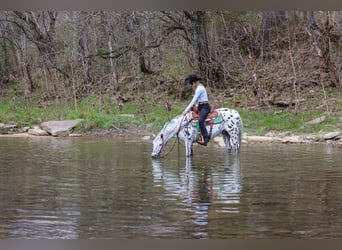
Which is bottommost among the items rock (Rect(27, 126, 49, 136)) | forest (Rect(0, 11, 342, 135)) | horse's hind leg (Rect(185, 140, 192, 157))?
horse's hind leg (Rect(185, 140, 192, 157))

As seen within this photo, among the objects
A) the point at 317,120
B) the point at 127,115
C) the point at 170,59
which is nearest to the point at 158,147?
the point at 317,120

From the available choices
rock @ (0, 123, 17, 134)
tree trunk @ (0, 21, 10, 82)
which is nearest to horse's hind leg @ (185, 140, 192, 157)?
rock @ (0, 123, 17, 134)

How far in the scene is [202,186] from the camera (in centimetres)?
699

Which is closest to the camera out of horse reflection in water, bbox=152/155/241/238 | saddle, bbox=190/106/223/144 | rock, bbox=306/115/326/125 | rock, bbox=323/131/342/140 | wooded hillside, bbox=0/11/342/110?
horse reflection in water, bbox=152/155/241/238

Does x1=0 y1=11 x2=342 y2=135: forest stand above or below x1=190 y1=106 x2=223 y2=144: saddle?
above

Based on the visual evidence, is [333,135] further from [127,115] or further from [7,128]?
[7,128]

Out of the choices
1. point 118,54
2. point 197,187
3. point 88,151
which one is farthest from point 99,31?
point 197,187

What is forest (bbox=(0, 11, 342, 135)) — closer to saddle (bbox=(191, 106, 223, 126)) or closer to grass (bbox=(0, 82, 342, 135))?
grass (bbox=(0, 82, 342, 135))

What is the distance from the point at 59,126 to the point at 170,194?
739cm

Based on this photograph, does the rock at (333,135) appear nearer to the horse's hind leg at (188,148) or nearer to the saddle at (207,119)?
the saddle at (207,119)

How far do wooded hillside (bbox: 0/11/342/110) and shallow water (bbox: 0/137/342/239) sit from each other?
5.80 m

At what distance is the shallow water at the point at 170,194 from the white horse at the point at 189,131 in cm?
20

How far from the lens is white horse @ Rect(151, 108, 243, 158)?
956cm

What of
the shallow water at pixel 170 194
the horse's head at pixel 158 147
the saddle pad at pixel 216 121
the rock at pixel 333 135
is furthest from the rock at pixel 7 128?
the rock at pixel 333 135
